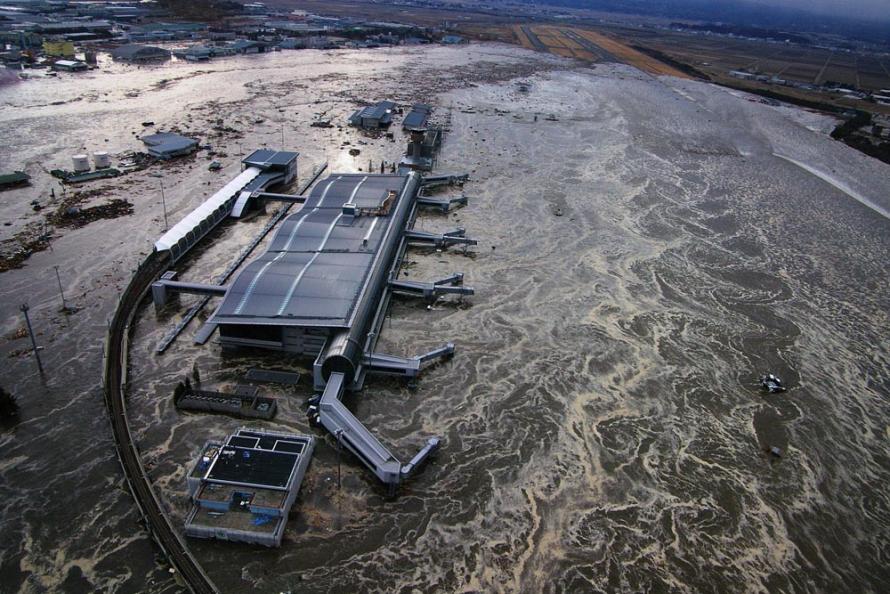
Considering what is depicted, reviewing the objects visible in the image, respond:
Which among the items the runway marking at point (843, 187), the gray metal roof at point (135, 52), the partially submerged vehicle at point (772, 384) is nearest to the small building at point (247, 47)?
the gray metal roof at point (135, 52)

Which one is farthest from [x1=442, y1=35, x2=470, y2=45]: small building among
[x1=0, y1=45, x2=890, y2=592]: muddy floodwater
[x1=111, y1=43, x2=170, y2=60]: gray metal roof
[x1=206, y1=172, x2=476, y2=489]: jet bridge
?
[x1=206, y1=172, x2=476, y2=489]: jet bridge

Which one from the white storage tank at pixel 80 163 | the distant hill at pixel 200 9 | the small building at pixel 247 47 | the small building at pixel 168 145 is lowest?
the distant hill at pixel 200 9

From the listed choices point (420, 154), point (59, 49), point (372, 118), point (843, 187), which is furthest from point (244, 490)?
point (59, 49)

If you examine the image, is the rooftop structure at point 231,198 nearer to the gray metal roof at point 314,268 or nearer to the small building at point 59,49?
the gray metal roof at point 314,268

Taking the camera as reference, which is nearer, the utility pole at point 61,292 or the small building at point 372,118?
the utility pole at point 61,292

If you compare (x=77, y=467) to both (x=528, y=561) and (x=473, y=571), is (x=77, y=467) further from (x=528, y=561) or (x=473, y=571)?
(x=528, y=561)

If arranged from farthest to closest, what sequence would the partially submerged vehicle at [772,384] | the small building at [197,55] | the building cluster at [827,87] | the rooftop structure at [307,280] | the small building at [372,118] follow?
the building cluster at [827,87] → the small building at [197,55] → the small building at [372,118] → the partially submerged vehicle at [772,384] → the rooftop structure at [307,280]
